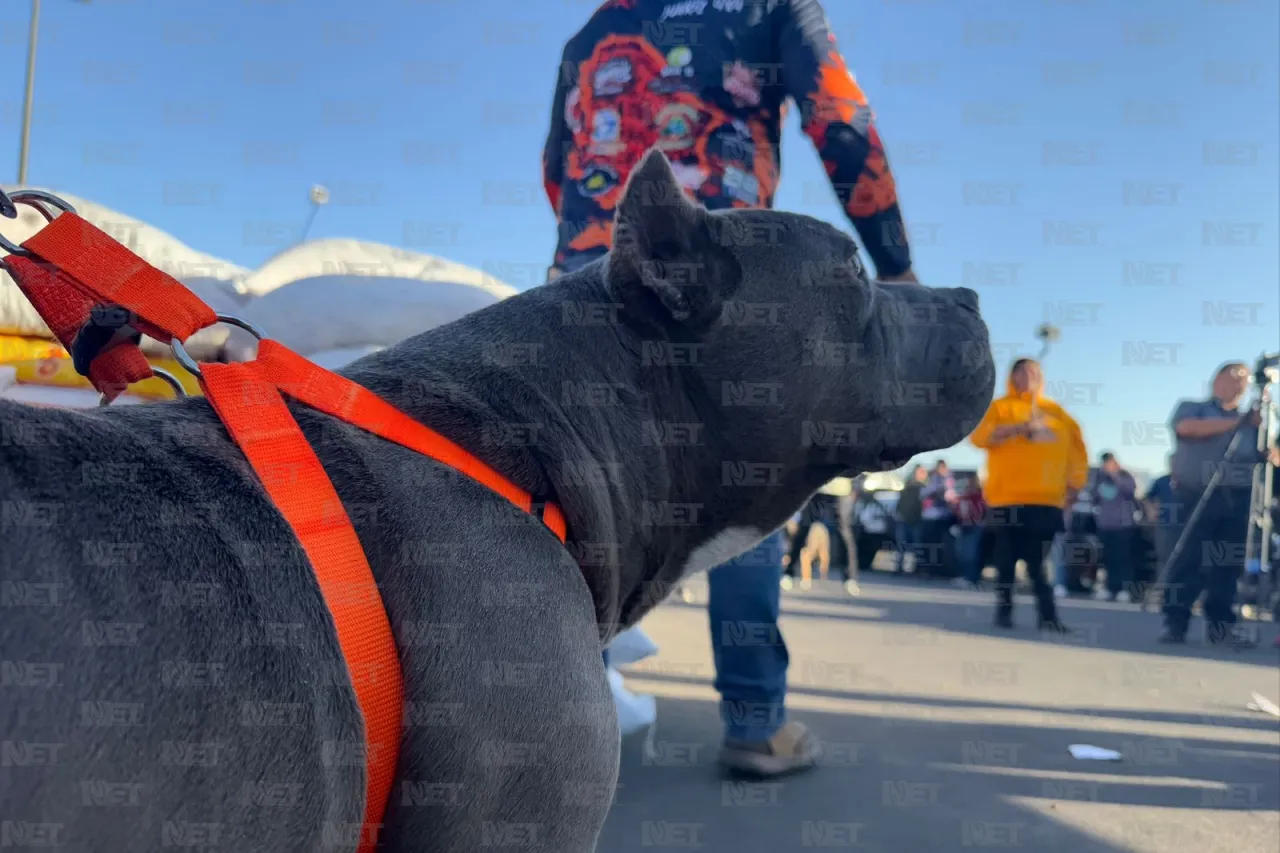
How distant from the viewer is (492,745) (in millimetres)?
1008

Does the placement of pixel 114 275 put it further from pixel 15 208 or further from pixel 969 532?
pixel 969 532

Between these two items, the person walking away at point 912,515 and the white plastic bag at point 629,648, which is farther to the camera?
the person walking away at point 912,515

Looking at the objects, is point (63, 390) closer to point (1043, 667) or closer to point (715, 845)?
point (715, 845)

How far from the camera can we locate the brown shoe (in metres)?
2.51

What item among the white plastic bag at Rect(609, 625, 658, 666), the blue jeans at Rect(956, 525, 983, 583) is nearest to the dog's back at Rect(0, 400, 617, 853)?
the white plastic bag at Rect(609, 625, 658, 666)

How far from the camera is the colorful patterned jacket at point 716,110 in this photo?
2.26 metres

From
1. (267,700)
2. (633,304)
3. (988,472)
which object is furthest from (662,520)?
(988,472)

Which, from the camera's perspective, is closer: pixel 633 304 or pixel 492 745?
pixel 492 745

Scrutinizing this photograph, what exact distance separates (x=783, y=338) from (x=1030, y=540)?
5.05 metres

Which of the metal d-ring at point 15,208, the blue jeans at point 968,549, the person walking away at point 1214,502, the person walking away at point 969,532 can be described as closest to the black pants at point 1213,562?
the person walking away at point 1214,502

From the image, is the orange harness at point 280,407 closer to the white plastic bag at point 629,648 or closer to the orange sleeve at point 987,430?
the white plastic bag at point 629,648

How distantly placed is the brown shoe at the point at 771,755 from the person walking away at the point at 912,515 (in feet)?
34.3

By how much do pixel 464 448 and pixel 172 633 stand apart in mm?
450

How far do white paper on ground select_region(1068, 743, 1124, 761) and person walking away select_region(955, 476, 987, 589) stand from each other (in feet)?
25.2
